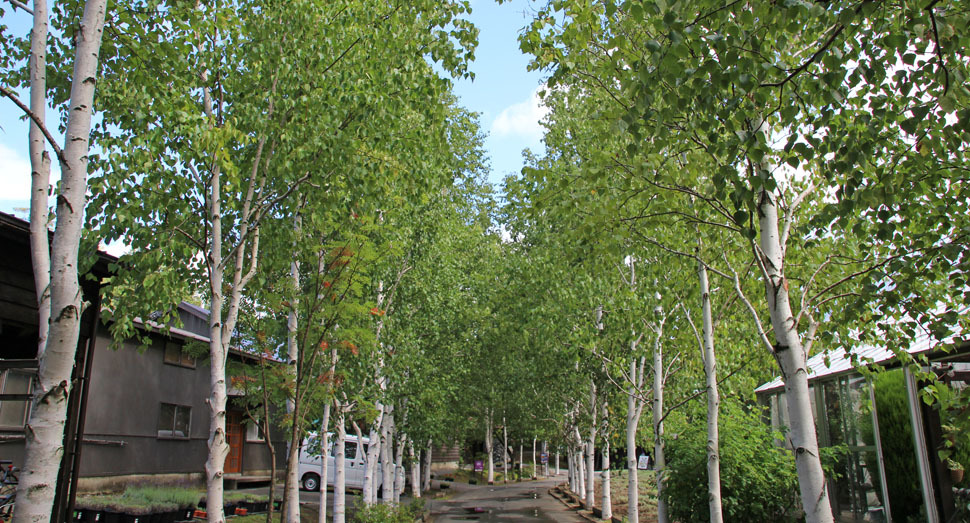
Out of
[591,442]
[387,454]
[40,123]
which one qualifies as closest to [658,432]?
[591,442]

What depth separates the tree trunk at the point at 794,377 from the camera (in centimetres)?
480

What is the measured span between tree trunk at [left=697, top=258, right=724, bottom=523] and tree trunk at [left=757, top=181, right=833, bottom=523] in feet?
11.4

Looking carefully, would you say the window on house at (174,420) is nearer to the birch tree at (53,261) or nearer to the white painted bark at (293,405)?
the white painted bark at (293,405)

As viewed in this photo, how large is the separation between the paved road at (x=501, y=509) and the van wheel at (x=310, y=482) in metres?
4.56

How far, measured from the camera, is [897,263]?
507 centimetres

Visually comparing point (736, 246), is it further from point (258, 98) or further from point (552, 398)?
point (552, 398)

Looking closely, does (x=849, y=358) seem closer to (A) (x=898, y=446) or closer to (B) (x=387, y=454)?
(A) (x=898, y=446)

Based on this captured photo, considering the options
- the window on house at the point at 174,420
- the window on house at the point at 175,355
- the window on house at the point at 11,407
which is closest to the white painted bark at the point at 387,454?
the window on house at the point at 174,420

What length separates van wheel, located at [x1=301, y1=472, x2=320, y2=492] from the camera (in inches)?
968

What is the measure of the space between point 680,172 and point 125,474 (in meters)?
15.9

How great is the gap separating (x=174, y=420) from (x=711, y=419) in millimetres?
15472

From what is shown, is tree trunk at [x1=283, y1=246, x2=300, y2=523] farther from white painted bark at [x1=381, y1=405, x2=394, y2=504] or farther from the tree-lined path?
white painted bark at [x1=381, y1=405, x2=394, y2=504]

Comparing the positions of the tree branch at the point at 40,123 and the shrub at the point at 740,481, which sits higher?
the tree branch at the point at 40,123

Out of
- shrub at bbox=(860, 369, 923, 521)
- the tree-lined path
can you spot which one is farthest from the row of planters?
shrub at bbox=(860, 369, 923, 521)
